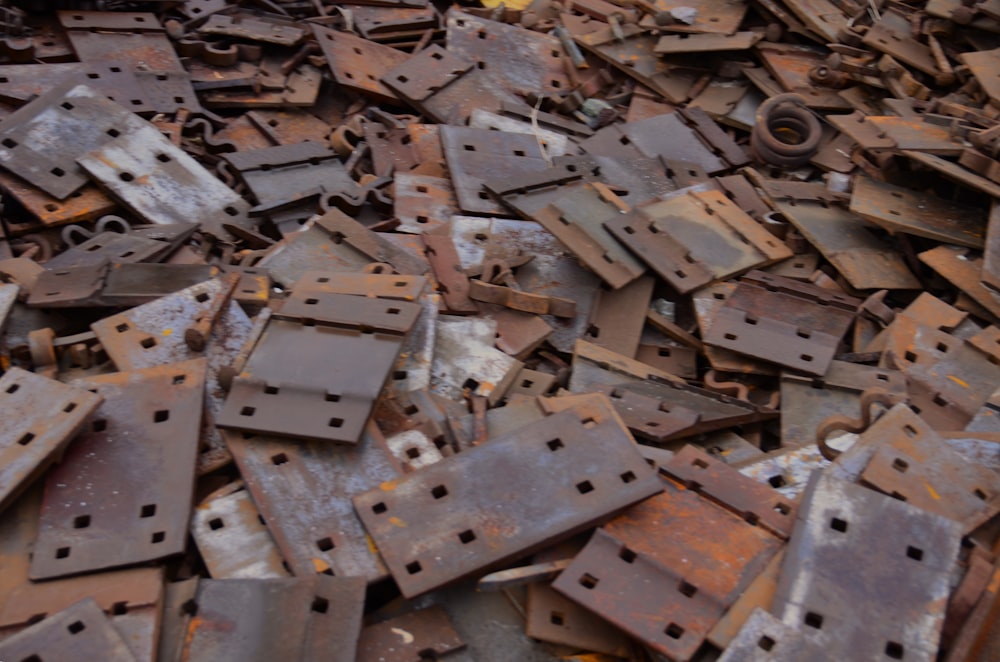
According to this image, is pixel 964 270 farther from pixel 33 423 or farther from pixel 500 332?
pixel 33 423

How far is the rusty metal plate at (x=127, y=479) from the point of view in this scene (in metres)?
2.68

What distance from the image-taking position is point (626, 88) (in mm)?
5965

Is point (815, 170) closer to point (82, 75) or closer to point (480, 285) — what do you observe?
point (480, 285)

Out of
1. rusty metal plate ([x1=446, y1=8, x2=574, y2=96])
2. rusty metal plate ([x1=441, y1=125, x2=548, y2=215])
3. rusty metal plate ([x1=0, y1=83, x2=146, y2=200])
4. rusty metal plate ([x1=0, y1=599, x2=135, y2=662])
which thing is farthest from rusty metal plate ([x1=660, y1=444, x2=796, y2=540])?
rusty metal plate ([x1=446, y1=8, x2=574, y2=96])

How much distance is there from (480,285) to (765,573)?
1749 millimetres

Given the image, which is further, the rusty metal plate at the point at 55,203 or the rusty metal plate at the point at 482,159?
the rusty metal plate at the point at 482,159

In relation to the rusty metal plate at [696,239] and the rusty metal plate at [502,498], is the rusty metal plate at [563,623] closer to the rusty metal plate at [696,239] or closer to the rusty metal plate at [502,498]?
the rusty metal plate at [502,498]

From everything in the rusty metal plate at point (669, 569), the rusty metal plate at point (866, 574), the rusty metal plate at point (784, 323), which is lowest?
the rusty metal plate at point (784, 323)

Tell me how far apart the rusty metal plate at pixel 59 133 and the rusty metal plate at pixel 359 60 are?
133cm

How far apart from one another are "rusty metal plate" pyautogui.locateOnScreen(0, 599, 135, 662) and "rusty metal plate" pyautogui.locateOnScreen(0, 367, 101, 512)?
463 mm

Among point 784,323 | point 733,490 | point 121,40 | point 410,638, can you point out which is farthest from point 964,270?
point 121,40

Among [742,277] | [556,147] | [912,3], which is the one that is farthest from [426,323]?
[912,3]

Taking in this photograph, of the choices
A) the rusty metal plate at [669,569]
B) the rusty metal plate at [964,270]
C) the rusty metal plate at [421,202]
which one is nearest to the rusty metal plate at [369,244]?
the rusty metal plate at [421,202]

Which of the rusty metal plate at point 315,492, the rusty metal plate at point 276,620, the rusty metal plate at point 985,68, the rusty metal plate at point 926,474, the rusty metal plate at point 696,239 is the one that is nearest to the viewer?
the rusty metal plate at point 276,620
